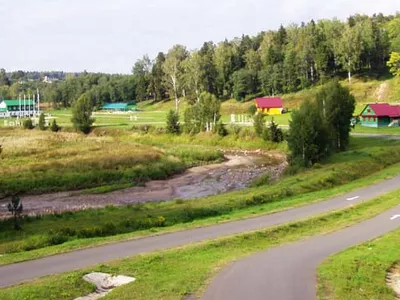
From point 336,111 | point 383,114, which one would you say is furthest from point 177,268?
point 383,114

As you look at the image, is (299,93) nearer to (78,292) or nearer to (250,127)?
(250,127)

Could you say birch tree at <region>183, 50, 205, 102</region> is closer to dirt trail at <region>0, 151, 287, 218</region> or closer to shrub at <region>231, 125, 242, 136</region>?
shrub at <region>231, 125, 242, 136</region>

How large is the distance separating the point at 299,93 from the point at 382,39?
2670 centimetres

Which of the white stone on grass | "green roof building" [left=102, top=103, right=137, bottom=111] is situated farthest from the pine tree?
"green roof building" [left=102, top=103, right=137, bottom=111]

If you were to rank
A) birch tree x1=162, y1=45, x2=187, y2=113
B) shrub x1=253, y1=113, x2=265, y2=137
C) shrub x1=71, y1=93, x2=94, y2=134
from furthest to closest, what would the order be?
birch tree x1=162, y1=45, x2=187, y2=113 → shrub x1=71, y1=93, x2=94, y2=134 → shrub x1=253, y1=113, x2=265, y2=137

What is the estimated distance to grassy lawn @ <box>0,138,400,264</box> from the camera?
2147 centimetres

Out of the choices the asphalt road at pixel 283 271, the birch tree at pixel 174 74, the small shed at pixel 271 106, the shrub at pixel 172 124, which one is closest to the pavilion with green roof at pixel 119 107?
the birch tree at pixel 174 74

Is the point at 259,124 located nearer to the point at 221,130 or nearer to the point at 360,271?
the point at 221,130

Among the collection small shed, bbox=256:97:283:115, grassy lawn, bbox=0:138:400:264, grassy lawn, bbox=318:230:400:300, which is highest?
small shed, bbox=256:97:283:115

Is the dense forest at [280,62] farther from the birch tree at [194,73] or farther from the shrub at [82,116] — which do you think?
the shrub at [82,116]

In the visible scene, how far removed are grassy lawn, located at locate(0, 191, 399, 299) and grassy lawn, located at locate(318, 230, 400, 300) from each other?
2843 mm

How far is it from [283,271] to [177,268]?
10.6 ft

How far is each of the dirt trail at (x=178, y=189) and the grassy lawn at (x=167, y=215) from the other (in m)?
6.13

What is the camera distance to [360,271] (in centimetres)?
1534
